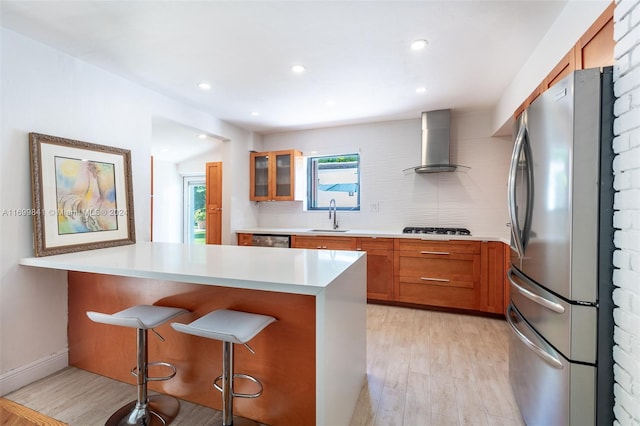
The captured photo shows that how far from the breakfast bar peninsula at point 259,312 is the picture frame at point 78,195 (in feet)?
0.67

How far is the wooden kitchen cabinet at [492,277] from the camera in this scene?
10.1 feet

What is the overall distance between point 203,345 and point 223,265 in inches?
22.9

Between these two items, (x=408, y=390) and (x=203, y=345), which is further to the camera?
(x=408, y=390)

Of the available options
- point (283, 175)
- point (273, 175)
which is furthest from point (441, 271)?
point (273, 175)

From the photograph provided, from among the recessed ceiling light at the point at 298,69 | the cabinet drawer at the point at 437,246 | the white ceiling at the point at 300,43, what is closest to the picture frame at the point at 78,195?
the white ceiling at the point at 300,43

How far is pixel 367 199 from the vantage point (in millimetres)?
4156

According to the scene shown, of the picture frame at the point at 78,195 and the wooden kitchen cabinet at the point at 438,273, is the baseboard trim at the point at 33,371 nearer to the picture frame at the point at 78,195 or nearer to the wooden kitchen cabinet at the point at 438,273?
the picture frame at the point at 78,195

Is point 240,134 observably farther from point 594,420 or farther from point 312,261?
point 594,420

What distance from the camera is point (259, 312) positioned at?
61.1 inches

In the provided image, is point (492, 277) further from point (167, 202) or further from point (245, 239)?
point (167, 202)

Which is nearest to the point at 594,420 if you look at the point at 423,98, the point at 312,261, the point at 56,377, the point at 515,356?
the point at 515,356

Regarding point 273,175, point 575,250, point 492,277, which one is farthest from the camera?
point 273,175

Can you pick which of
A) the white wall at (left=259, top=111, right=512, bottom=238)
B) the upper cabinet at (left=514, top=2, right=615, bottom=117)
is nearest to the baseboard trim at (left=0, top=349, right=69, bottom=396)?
the white wall at (left=259, top=111, right=512, bottom=238)

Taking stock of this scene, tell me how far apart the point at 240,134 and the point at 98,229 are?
248cm
